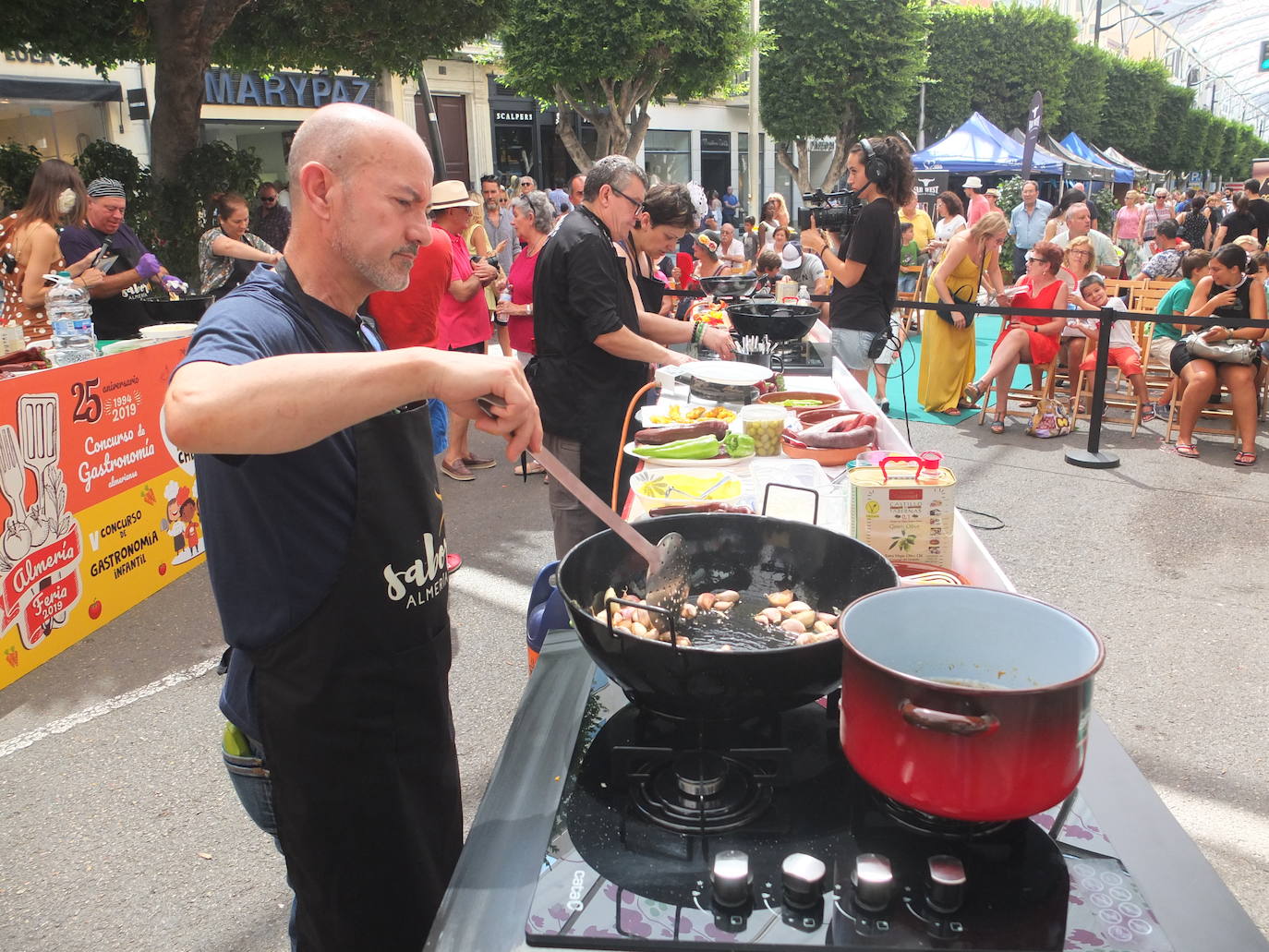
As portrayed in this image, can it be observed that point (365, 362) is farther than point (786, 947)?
Yes

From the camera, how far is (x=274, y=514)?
1.52 meters

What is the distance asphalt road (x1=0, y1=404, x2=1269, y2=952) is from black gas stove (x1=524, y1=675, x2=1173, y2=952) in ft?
5.80

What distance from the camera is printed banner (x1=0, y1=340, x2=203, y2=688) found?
13.1 ft

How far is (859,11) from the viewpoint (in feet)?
83.4

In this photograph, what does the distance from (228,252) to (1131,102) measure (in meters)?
43.3

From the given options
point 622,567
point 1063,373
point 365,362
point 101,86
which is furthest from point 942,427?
point 101,86

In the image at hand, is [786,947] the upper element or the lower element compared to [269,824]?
upper

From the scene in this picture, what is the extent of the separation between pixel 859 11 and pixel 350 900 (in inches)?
1110

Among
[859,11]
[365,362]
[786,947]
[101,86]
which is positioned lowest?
[786,947]

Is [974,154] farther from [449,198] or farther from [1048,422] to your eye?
[449,198]

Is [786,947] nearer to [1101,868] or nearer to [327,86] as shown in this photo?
[1101,868]

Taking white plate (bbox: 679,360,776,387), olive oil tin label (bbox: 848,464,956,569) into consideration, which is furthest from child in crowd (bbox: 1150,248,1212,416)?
olive oil tin label (bbox: 848,464,956,569)

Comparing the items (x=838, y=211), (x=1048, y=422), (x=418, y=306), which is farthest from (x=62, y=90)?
(x=1048, y=422)

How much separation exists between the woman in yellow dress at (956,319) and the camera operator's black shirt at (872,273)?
2158 millimetres
